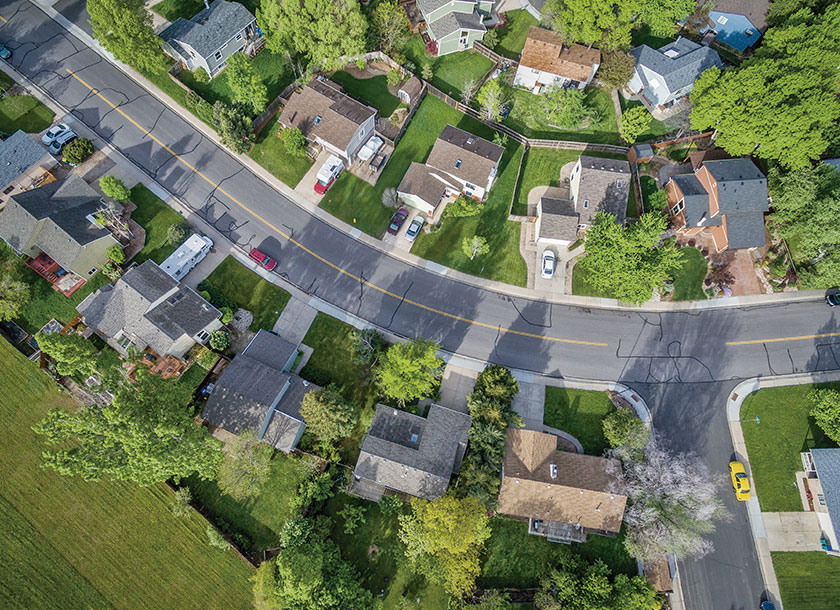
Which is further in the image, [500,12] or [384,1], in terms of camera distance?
[500,12]

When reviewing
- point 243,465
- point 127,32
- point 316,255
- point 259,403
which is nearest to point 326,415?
point 259,403

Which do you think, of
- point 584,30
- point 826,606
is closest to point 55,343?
point 584,30

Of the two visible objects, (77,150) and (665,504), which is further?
(77,150)

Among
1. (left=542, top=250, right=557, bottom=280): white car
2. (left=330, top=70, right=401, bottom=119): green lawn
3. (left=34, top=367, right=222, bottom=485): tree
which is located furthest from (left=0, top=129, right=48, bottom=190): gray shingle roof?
(left=542, top=250, right=557, bottom=280): white car

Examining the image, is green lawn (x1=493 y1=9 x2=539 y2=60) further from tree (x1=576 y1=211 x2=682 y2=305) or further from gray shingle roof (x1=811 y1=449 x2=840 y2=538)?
gray shingle roof (x1=811 y1=449 x2=840 y2=538)

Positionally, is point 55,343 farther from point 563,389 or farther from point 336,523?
point 563,389

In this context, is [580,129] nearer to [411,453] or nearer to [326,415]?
[411,453]

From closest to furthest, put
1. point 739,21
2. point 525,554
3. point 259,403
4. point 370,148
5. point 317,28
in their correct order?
point 525,554
point 259,403
point 317,28
point 370,148
point 739,21
